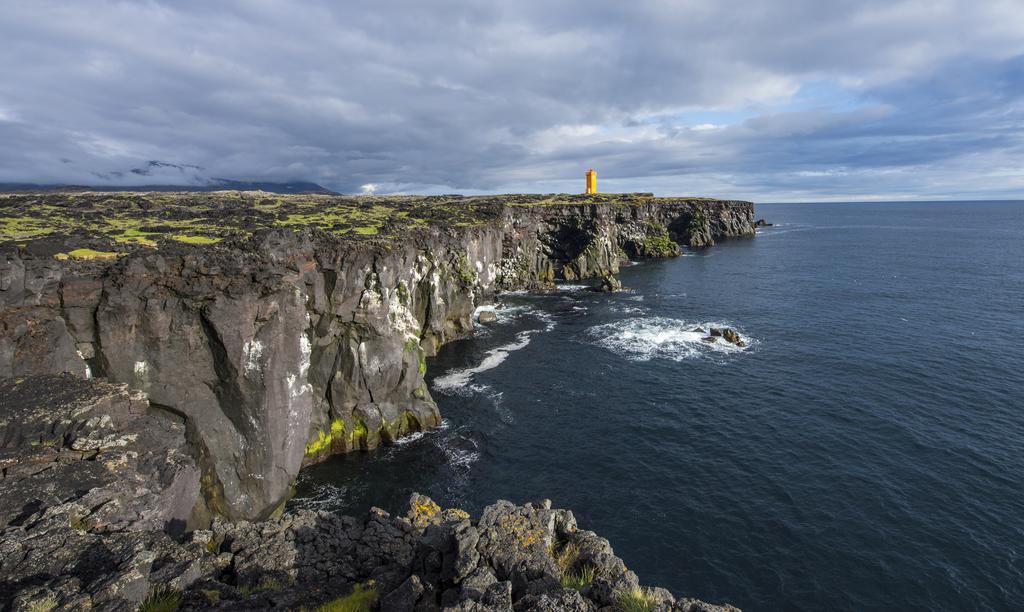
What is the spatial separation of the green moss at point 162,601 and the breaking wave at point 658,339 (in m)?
58.6

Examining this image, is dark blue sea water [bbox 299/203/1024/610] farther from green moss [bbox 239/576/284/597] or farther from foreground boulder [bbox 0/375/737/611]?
green moss [bbox 239/576/284/597]

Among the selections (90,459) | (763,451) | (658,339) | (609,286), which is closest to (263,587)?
(90,459)

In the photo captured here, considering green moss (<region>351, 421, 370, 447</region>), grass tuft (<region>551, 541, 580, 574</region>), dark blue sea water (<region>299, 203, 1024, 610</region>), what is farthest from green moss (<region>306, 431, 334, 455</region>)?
grass tuft (<region>551, 541, 580, 574</region>)

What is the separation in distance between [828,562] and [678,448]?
48.6 ft

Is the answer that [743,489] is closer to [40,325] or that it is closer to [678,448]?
[678,448]

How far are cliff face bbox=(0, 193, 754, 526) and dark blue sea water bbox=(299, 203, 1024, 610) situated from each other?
484 cm

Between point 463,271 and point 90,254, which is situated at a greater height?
point 90,254

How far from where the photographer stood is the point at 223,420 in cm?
3503

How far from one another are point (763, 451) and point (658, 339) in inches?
1284

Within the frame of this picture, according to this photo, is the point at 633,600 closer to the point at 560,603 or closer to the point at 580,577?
the point at 560,603

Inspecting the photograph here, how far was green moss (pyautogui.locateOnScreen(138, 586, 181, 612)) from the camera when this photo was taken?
14.5 metres

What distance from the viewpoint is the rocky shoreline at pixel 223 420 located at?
1539 centimetres

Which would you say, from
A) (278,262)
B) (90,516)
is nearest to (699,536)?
(90,516)

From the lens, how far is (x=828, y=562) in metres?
31.6
